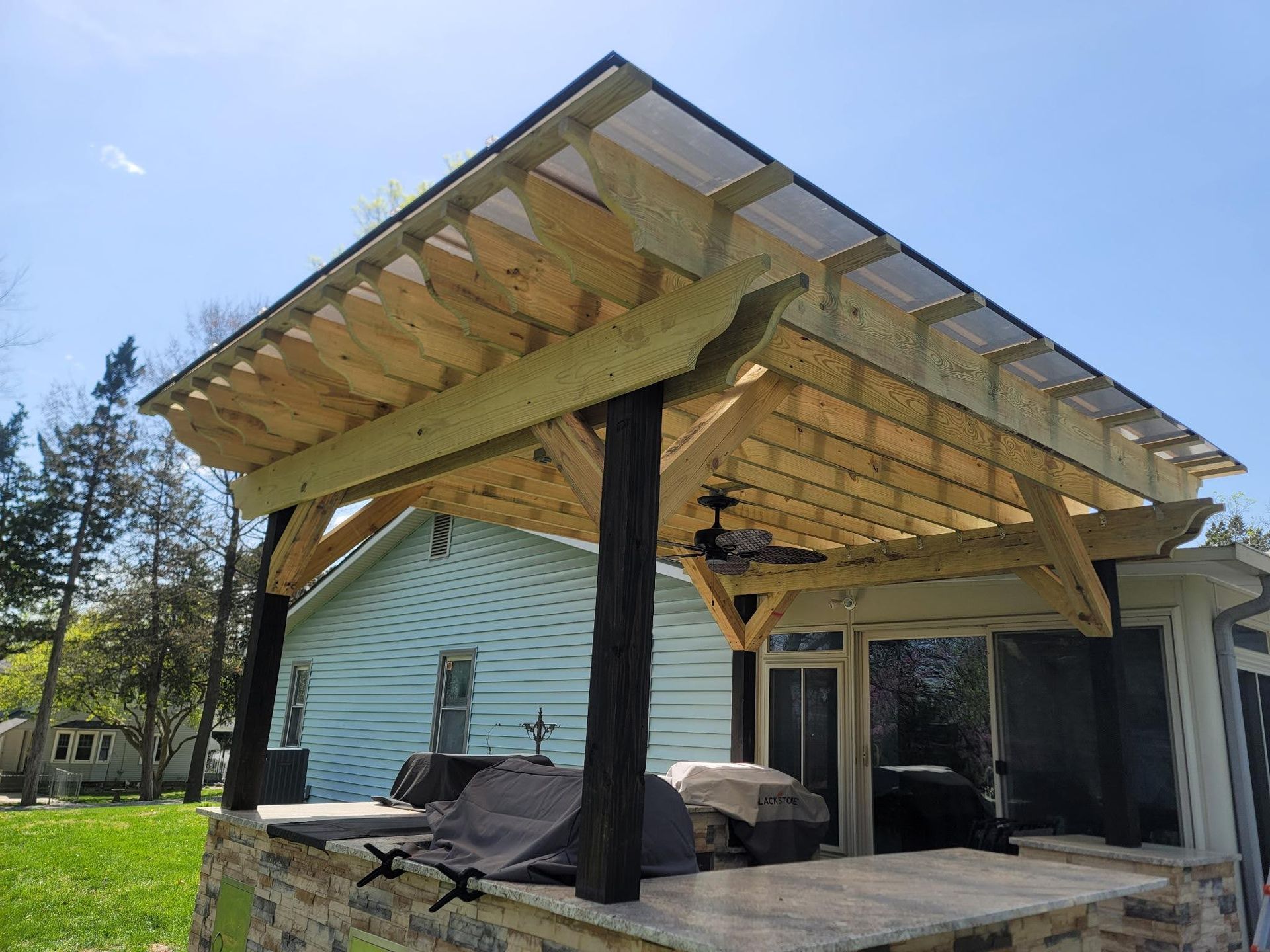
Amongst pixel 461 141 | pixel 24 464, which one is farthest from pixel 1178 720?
pixel 24 464

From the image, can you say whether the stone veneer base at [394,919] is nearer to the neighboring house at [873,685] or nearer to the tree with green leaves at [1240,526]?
the neighboring house at [873,685]

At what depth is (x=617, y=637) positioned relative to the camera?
2.86 metres

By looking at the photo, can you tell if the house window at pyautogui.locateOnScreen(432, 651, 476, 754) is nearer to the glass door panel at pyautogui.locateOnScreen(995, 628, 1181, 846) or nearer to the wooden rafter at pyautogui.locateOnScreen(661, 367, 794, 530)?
the glass door panel at pyautogui.locateOnScreen(995, 628, 1181, 846)

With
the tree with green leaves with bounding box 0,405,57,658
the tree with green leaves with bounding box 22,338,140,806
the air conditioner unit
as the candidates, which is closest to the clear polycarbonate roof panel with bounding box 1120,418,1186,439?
the air conditioner unit

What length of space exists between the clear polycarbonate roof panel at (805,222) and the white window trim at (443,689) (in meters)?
8.58

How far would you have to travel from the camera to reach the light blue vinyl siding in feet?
28.0

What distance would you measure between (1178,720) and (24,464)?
24.9 metres

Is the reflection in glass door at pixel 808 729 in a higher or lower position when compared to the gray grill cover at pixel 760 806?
higher

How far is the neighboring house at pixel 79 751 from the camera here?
28797mm

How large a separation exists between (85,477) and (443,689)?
14.1 m

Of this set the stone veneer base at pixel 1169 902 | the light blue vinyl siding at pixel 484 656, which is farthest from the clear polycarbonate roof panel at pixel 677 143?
the light blue vinyl siding at pixel 484 656

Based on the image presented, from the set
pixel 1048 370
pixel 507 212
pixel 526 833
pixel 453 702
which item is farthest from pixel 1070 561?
pixel 453 702

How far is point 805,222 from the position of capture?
3.13 m

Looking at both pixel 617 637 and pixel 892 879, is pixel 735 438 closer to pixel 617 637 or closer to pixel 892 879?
pixel 617 637
